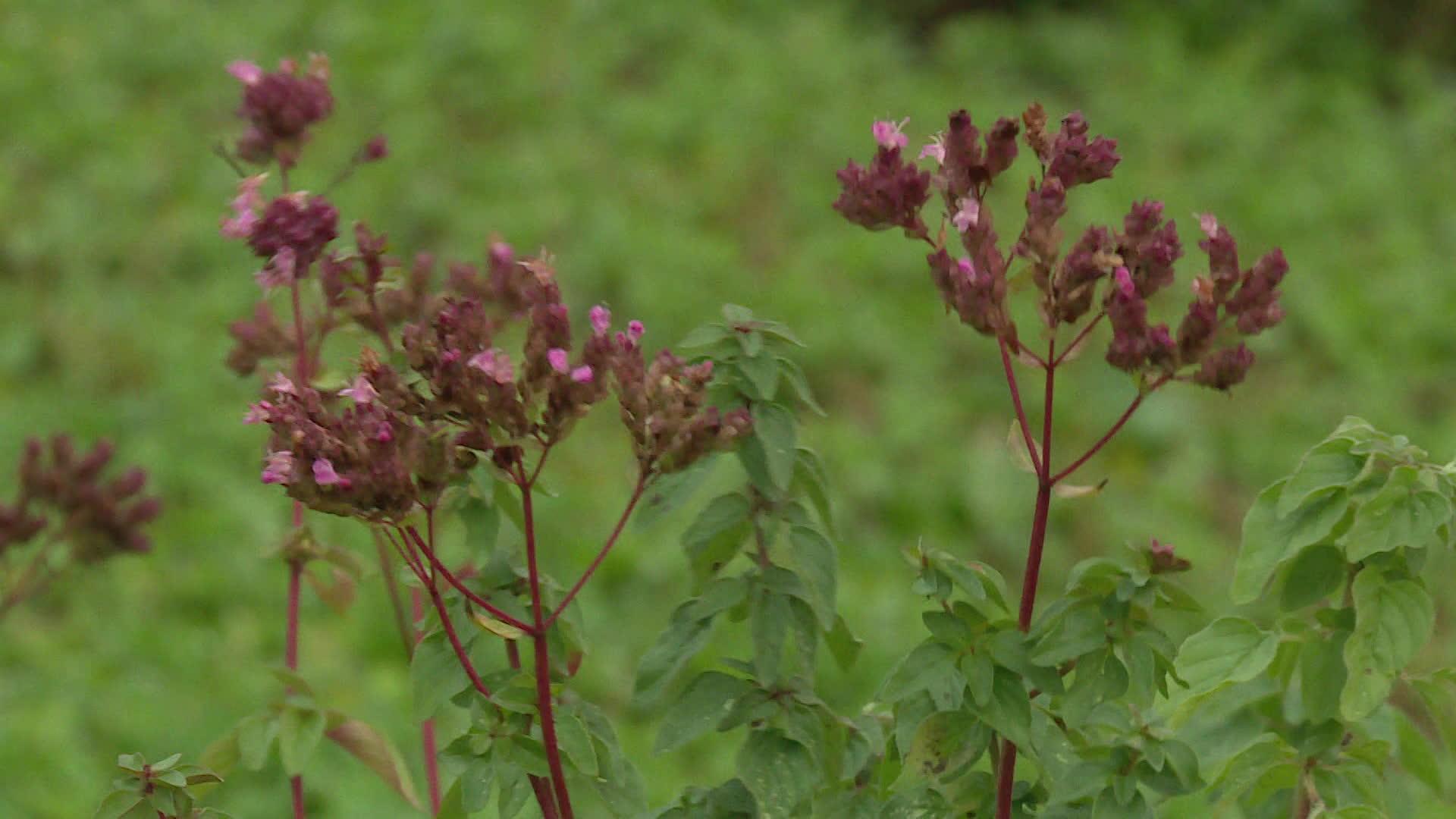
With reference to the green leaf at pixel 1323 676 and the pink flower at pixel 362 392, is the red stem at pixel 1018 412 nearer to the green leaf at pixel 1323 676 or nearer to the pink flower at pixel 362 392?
the green leaf at pixel 1323 676

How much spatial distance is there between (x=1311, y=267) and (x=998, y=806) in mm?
4820

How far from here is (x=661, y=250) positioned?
5.43m

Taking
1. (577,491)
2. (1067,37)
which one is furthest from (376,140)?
(1067,37)

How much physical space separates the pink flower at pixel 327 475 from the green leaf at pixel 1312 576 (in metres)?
0.82

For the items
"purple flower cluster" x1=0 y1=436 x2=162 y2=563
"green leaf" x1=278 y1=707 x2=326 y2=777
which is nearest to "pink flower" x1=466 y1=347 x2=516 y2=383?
"green leaf" x1=278 y1=707 x2=326 y2=777

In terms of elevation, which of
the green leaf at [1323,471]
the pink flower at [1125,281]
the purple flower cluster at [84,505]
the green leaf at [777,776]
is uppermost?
the purple flower cluster at [84,505]

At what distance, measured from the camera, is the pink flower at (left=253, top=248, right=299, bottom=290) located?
150 cm

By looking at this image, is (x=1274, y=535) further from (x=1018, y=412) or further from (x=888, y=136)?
(x=888, y=136)

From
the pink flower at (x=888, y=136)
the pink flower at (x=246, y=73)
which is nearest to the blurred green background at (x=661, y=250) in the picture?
the pink flower at (x=246, y=73)

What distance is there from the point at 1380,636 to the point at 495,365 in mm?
739

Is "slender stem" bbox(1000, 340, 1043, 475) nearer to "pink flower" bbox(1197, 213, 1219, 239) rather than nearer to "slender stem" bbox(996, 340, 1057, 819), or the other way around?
"slender stem" bbox(996, 340, 1057, 819)

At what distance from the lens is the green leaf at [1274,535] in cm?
146

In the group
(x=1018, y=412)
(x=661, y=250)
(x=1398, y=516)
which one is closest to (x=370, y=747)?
(x=1018, y=412)

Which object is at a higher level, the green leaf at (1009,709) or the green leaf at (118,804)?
the green leaf at (1009,709)
